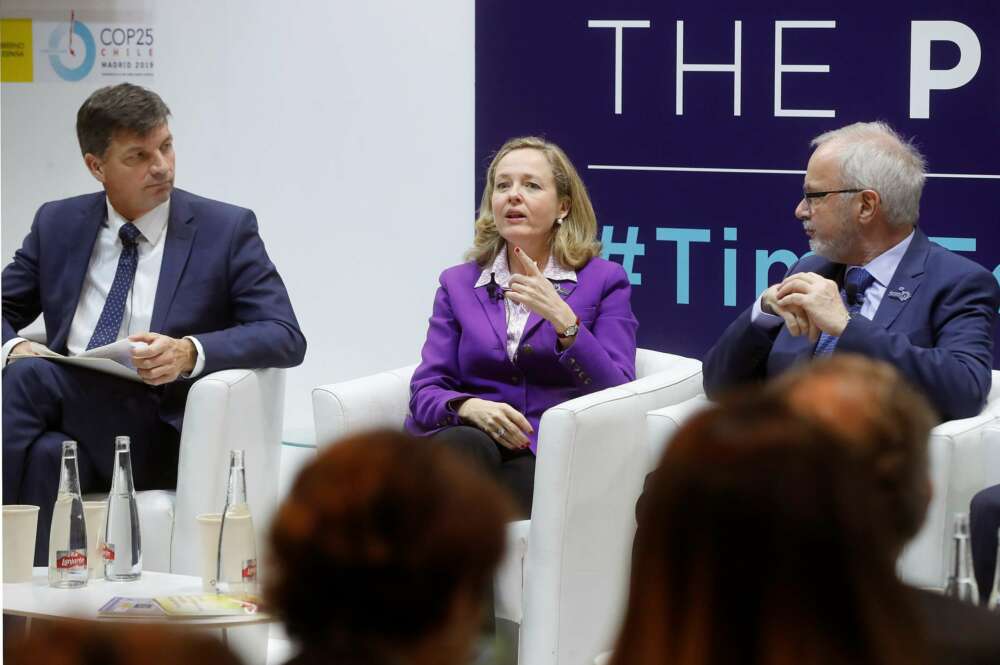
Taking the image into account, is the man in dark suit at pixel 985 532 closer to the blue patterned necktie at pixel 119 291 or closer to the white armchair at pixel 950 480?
the white armchair at pixel 950 480

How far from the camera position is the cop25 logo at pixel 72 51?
5.95 m

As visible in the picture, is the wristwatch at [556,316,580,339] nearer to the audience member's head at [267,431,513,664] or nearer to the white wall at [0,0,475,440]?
the white wall at [0,0,475,440]

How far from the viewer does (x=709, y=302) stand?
5086mm

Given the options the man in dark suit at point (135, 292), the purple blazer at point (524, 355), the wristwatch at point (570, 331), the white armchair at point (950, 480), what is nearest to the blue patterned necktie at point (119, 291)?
the man in dark suit at point (135, 292)

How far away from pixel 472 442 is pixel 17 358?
138 cm

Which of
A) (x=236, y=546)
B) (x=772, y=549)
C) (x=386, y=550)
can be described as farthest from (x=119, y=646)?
(x=236, y=546)

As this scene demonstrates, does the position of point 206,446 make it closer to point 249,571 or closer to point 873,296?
point 249,571

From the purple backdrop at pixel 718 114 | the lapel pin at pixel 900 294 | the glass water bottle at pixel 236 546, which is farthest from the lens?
the purple backdrop at pixel 718 114

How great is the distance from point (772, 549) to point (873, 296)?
2.95m

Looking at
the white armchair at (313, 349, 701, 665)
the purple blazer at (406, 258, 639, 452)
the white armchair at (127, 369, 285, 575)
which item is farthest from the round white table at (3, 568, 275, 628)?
the purple blazer at (406, 258, 639, 452)

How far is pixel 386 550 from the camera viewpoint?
43.9 inches

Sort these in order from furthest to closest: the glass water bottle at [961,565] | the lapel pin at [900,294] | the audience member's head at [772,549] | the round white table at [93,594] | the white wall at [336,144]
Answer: the white wall at [336,144]
the lapel pin at [900,294]
the round white table at [93,594]
the glass water bottle at [961,565]
the audience member's head at [772,549]

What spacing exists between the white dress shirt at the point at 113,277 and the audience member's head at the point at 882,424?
3298 millimetres

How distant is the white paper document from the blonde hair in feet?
3.52
